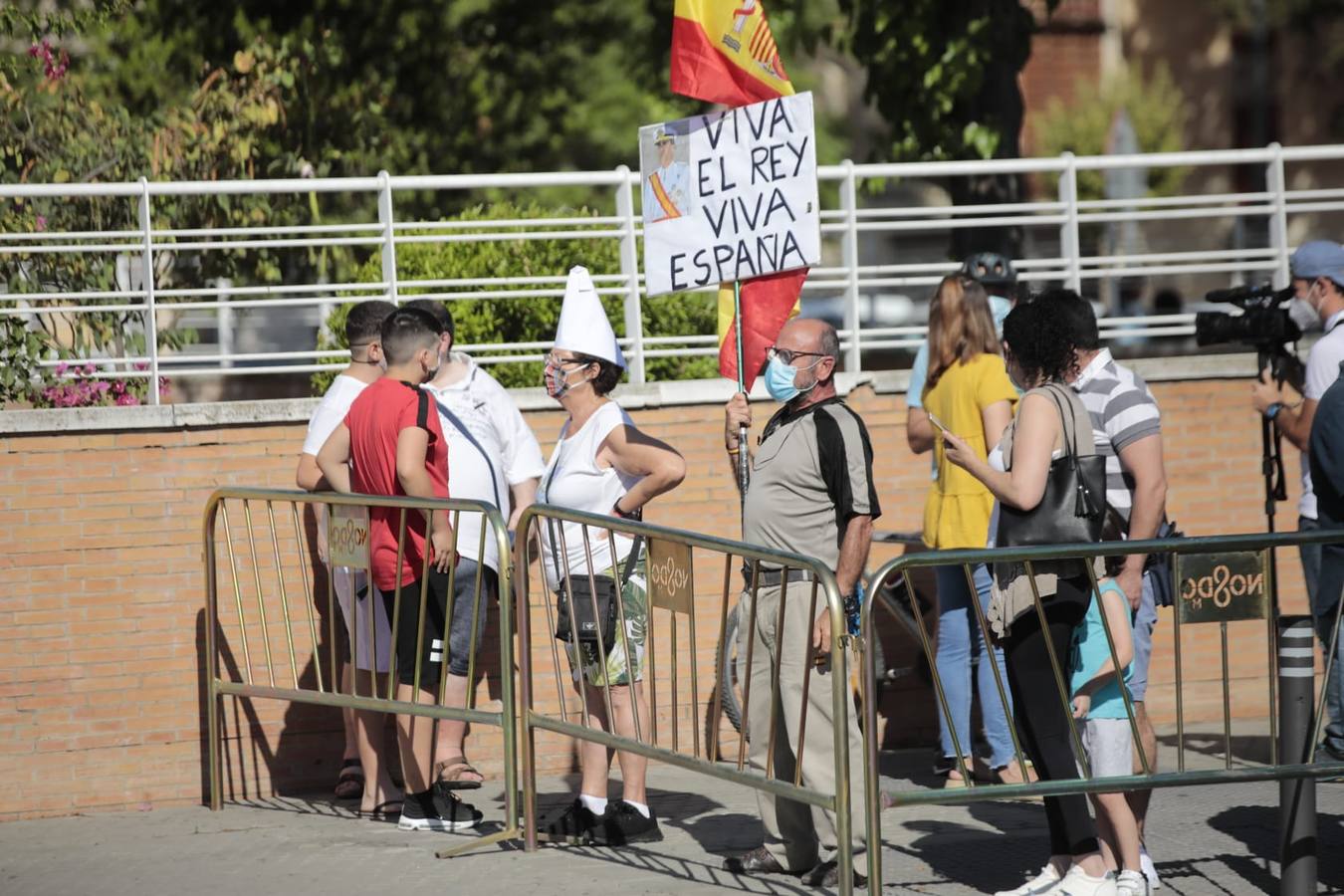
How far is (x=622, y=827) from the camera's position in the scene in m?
6.92

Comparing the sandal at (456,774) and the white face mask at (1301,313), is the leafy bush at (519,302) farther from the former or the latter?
the white face mask at (1301,313)

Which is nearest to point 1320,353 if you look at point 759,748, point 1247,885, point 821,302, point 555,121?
point 1247,885

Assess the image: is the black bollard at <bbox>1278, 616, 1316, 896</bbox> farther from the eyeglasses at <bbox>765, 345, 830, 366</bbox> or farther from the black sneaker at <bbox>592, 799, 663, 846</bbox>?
the black sneaker at <bbox>592, 799, 663, 846</bbox>

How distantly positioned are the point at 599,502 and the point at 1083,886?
2346mm

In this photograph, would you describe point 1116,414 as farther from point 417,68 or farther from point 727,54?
point 417,68

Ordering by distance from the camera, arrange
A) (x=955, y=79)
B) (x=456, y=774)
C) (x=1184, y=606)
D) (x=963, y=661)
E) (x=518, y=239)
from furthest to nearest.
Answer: (x=955, y=79), (x=518, y=239), (x=456, y=774), (x=963, y=661), (x=1184, y=606)

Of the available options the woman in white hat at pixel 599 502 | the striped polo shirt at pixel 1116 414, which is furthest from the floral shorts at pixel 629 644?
the striped polo shirt at pixel 1116 414

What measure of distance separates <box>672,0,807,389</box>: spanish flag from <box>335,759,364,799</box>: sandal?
8.44 feet

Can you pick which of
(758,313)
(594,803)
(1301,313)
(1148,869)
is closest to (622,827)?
(594,803)

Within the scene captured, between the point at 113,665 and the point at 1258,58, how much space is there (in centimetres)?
3128

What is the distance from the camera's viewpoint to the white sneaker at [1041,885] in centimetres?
594

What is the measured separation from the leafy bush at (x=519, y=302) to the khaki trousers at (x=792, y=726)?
3.63m

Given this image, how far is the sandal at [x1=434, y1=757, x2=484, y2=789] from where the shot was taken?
8000 mm

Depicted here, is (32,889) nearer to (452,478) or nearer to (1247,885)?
(452,478)
